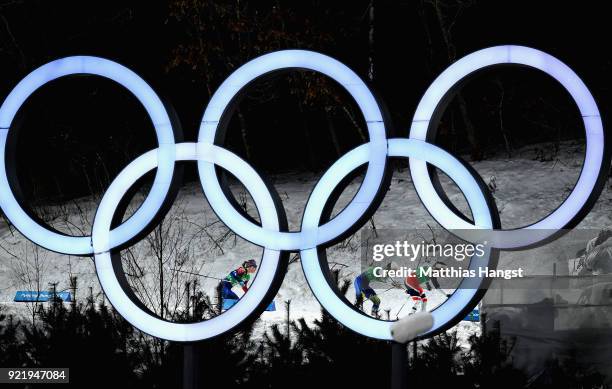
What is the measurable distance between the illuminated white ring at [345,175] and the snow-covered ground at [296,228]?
19.6 feet

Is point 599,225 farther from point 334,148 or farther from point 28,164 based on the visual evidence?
point 28,164

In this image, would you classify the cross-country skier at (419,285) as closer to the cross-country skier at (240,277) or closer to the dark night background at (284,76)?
the cross-country skier at (240,277)

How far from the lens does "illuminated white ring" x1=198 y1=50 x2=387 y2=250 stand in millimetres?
6446

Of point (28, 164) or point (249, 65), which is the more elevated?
point (28, 164)

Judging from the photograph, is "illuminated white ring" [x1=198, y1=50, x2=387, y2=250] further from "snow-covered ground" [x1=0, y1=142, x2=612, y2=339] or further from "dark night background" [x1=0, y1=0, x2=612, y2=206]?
"dark night background" [x1=0, y1=0, x2=612, y2=206]

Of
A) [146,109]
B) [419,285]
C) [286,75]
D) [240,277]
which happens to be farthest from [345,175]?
[286,75]

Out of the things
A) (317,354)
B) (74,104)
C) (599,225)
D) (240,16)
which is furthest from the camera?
(74,104)

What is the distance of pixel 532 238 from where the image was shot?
20.0 feet

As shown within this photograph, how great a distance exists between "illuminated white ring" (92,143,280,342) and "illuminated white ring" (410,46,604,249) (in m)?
1.40

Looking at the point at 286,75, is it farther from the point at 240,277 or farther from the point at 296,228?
the point at 240,277

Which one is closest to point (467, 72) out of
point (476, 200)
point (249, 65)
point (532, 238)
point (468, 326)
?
point (476, 200)

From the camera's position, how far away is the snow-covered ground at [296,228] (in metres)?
13.1

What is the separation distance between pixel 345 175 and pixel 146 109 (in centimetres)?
195

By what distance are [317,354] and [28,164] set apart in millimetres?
13746
